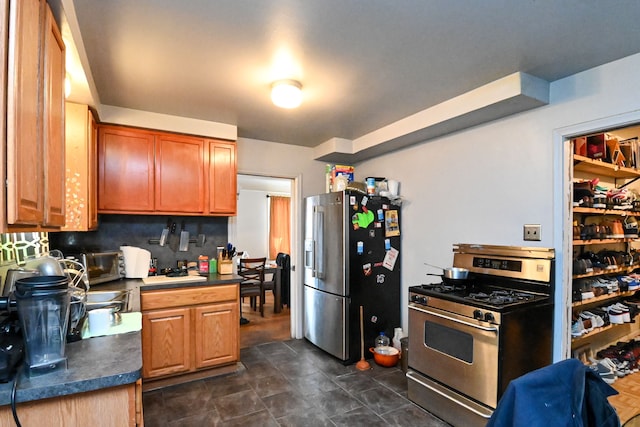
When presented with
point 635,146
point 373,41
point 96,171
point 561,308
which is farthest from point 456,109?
point 96,171

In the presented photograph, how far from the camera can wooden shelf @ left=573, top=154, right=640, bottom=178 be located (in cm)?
258

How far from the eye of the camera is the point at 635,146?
3.15 meters

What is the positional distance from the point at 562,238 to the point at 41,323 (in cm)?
283

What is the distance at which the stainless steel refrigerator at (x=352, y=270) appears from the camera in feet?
10.9

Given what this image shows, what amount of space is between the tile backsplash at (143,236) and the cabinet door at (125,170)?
0.35 metres

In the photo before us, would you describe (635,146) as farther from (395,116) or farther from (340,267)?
(340,267)

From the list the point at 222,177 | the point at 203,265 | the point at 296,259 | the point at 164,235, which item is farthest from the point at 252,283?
the point at 222,177

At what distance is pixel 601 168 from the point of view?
2.91m

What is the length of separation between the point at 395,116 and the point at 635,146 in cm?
226

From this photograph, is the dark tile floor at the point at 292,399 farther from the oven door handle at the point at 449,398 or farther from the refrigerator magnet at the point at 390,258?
the refrigerator magnet at the point at 390,258

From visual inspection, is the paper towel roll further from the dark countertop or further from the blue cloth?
the blue cloth

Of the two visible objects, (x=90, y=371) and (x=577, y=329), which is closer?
(x=90, y=371)

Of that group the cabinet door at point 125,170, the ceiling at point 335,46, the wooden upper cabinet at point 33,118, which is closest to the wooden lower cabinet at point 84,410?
the wooden upper cabinet at point 33,118

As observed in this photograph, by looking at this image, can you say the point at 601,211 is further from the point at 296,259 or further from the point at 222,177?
the point at 222,177
